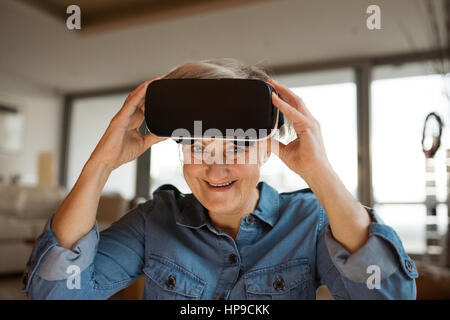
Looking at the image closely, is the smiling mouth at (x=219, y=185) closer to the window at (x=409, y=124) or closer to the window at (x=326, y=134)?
the window at (x=326, y=134)

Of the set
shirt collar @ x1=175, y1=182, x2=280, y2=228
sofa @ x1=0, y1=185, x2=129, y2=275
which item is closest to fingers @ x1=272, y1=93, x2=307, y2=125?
shirt collar @ x1=175, y1=182, x2=280, y2=228

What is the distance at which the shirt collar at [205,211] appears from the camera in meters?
0.70

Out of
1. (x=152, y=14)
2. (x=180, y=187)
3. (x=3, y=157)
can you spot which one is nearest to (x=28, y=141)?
(x=3, y=157)

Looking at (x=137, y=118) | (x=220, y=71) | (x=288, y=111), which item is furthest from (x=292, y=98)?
(x=137, y=118)

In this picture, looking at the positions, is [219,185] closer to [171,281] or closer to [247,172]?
[247,172]

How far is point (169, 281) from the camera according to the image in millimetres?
677

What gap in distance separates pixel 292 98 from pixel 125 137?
0.28 metres

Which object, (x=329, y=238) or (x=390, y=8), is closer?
(x=329, y=238)

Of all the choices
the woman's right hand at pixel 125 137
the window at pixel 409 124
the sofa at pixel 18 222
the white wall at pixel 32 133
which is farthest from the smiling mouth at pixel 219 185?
the white wall at pixel 32 133

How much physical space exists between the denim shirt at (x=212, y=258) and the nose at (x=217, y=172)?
0.11m

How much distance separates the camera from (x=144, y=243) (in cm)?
73

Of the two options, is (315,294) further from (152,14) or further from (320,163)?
(152,14)

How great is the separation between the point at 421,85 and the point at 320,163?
0.44 metres

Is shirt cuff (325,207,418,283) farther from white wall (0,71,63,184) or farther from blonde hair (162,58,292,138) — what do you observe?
white wall (0,71,63,184)
